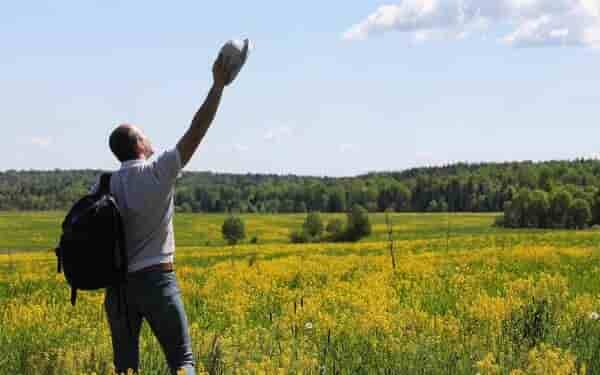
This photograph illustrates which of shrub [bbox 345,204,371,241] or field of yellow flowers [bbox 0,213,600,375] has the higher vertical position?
field of yellow flowers [bbox 0,213,600,375]

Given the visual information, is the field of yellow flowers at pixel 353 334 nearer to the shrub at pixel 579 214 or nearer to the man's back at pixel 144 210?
the man's back at pixel 144 210

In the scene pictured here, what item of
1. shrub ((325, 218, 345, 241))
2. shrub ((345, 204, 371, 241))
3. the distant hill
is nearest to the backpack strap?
shrub ((345, 204, 371, 241))

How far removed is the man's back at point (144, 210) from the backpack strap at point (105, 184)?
0.03 meters

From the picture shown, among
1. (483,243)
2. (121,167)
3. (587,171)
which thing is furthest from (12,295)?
(587,171)

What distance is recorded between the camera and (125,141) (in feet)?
14.2

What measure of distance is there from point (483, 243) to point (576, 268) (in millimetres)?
15169

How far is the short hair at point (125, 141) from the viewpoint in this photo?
4320mm

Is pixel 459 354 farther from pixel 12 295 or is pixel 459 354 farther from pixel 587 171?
pixel 587 171

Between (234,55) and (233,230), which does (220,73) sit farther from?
(233,230)

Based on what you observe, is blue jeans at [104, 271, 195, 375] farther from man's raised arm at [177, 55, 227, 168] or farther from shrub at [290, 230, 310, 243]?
shrub at [290, 230, 310, 243]

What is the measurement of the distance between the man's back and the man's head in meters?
0.05

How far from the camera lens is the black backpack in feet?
13.5

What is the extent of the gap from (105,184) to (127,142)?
0.27 m

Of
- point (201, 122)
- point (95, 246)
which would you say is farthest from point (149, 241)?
point (201, 122)
